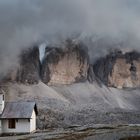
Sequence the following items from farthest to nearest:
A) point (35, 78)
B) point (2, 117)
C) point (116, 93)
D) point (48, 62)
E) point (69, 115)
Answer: point (116, 93), point (48, 62), point (35, 78), point (69, 115), point (2, 117)

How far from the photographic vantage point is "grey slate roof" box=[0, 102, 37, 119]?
51916mm

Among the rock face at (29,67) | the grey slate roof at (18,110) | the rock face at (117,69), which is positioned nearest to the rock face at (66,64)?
the rock face at (29,67)

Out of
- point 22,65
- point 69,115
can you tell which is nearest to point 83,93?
point 22,65

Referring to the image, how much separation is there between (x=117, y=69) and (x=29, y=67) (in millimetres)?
43959

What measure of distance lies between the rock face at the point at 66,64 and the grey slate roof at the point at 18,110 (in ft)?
233

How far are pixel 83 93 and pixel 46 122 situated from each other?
4039 centimetres

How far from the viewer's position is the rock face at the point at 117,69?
147750mm

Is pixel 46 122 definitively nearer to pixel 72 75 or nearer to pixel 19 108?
pixel 19 108

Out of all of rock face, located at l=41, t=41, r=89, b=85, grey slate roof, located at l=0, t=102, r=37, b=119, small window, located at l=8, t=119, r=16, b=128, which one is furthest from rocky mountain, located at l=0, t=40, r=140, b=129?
small window, located at l=8, t=119, r=16, b=128

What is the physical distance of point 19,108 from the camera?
53.1m

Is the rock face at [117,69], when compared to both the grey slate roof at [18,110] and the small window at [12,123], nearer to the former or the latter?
the grey slate roof at [18,110]

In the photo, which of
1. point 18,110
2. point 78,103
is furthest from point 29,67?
point 18,110

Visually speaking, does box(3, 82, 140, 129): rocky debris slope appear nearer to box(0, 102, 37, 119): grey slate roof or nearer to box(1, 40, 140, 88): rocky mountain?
box(1, 40, 140, 88): rocky mountain

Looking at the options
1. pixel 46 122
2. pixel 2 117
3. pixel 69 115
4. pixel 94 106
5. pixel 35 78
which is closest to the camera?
pixel 2 117
